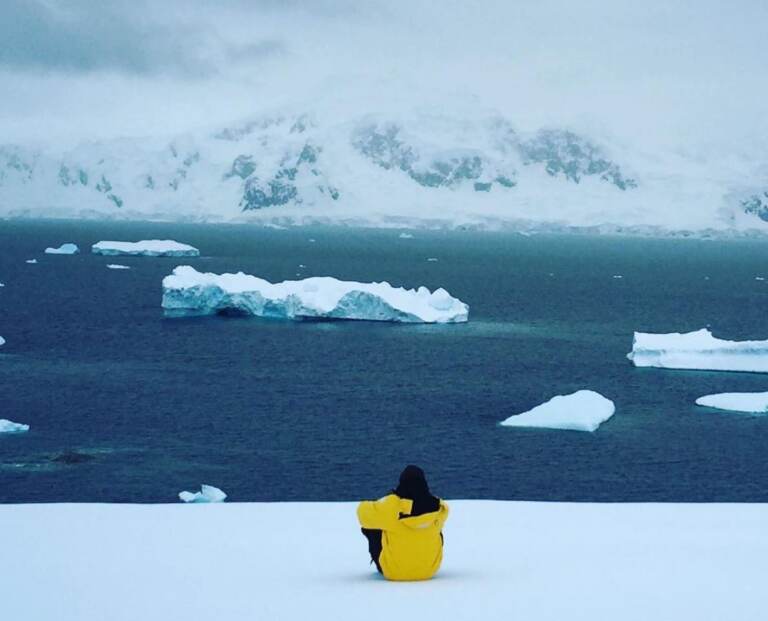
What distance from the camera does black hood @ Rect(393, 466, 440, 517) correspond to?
9.00 metres

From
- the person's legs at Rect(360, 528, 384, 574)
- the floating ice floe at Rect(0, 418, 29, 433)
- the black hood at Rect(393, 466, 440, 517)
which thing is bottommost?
the floating ice floe at Rect(0, 418, 29, 433)

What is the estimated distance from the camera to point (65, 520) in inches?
465

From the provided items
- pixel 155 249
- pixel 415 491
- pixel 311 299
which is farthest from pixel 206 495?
pixel 155 249

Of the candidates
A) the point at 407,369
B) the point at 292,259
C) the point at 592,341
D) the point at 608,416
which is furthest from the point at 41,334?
the point at 292,259

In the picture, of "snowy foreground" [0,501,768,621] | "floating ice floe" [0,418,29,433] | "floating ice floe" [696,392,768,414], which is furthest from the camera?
"floating ice floe" [696,392,768,414]

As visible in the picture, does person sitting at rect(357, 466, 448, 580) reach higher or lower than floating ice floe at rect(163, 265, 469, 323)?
higher

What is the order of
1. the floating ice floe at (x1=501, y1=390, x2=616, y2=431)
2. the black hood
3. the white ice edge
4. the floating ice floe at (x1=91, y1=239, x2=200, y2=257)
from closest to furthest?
the black hood, the white ice edge, the floating ice floe at (x1=501, y1=390, x2=616, y2=431), the floating ice floe at (x1=91, y1=239, x2=200, y2=257)

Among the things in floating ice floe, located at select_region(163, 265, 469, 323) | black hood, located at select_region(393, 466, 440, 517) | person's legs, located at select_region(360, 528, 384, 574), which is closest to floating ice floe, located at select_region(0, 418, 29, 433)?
person's legs, located at select_region(360, 528, 384, 574)

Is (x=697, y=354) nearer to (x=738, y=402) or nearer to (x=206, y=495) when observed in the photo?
(x=738, y=402)

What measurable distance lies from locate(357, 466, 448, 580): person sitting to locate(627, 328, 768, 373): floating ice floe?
134 feet

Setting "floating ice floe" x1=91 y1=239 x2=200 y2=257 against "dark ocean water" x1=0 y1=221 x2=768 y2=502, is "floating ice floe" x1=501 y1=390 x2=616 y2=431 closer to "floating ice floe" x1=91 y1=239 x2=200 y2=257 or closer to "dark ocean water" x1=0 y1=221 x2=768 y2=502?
"dark ocean water" x1=0 y1=221 x2=768 y2=502

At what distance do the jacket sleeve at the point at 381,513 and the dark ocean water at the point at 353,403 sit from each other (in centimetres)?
1782

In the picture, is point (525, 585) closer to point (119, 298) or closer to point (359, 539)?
point (359, 539)

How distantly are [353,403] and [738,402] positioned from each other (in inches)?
507
